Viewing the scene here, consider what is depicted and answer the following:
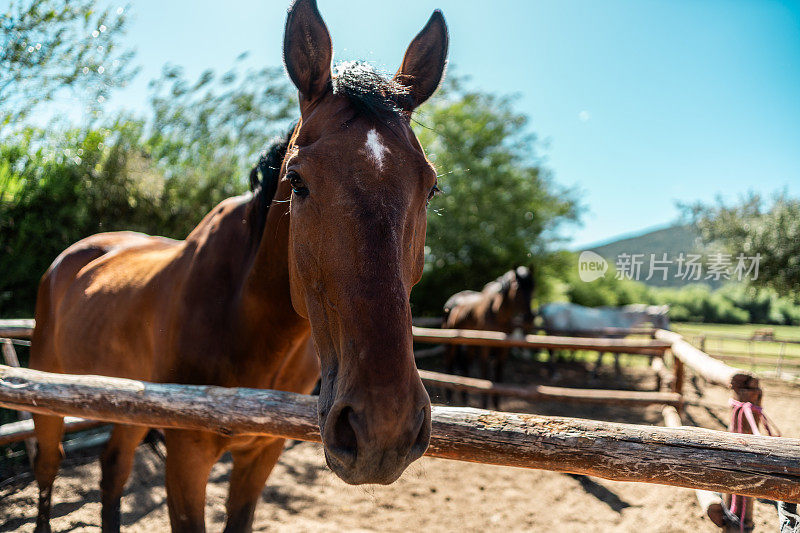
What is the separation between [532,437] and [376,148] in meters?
1.07

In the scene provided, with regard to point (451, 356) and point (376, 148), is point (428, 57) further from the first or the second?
point (451, 356)

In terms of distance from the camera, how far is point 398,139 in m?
1.42

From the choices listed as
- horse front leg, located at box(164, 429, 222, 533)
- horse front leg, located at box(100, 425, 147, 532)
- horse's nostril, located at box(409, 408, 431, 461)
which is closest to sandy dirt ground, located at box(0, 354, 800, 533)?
horse front leg, located at box(100, 425, 147, 532)

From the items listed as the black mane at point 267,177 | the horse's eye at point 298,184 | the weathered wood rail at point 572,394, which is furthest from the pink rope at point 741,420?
the weathered wood rail at point 572,394

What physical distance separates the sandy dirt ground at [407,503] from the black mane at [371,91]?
2.69 metres

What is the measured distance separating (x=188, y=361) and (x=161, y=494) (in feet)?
10.8

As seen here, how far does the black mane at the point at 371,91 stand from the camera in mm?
1483

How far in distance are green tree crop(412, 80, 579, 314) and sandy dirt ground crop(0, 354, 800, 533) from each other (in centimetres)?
884

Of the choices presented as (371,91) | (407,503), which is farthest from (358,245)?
(407,503)

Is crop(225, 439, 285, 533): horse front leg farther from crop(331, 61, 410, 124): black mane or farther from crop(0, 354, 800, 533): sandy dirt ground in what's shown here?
crop(331, 61, 410, 124): black mane

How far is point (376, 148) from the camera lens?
1.34 m

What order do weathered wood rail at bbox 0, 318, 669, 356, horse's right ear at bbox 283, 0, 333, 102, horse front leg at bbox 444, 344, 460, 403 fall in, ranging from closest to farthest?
horse's right ear at bbox 283, 0, 333, 102 < weathered wood rail at bbox 0, 318, 669, 356 < horse front leg at bbox 444, 344, 460, 403

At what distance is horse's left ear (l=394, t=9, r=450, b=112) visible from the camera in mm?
1832

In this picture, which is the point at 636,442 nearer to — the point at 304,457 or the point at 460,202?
the point at 304,457
